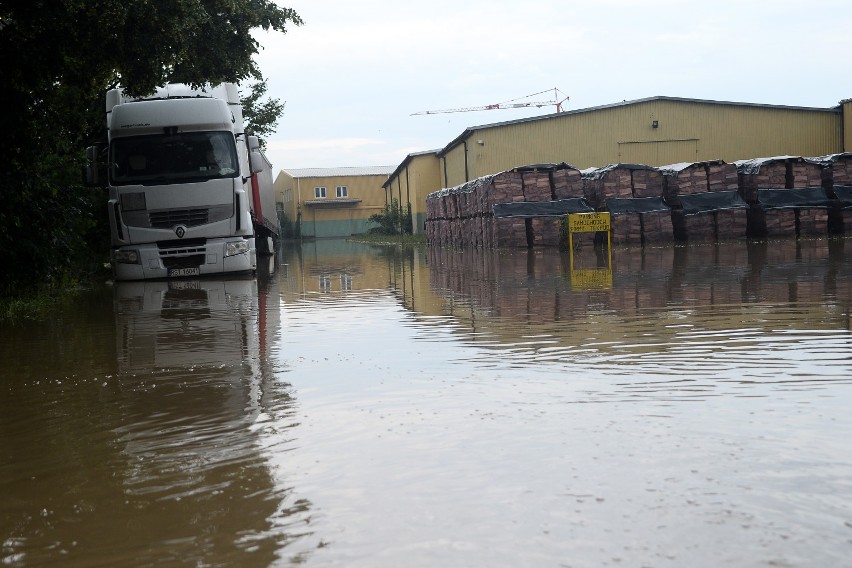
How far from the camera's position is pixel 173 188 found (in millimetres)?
18859

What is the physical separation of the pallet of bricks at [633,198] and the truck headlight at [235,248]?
14.9 meters

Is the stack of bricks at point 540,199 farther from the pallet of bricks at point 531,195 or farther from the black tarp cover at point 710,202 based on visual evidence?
the black tarp cover at point 710,202

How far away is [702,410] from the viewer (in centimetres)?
588

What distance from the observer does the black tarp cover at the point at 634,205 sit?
31703 millimetres

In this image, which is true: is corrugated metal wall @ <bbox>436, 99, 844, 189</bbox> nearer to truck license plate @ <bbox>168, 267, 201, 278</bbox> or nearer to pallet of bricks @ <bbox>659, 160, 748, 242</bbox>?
pallet of bricks @ <bbox>659, 160, 748, 242</bbox>

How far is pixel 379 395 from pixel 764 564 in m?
3.70

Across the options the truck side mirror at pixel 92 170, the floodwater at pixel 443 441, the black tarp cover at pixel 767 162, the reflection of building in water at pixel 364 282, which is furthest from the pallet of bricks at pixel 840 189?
the truck side mirror at pixel 92 170

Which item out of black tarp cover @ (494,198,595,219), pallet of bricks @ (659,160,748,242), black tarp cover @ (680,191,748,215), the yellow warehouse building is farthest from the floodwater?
the yellow warehouse building

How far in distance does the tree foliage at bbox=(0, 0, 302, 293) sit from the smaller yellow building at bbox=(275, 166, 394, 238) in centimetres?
7712

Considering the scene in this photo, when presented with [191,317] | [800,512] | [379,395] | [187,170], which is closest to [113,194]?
[187,170]

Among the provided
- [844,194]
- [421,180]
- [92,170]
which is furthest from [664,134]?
[92,170]

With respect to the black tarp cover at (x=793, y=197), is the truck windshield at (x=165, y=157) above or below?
above

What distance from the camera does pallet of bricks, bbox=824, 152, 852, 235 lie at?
32875mm

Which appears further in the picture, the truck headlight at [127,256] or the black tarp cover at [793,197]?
the black tarp cover at [793,197]
